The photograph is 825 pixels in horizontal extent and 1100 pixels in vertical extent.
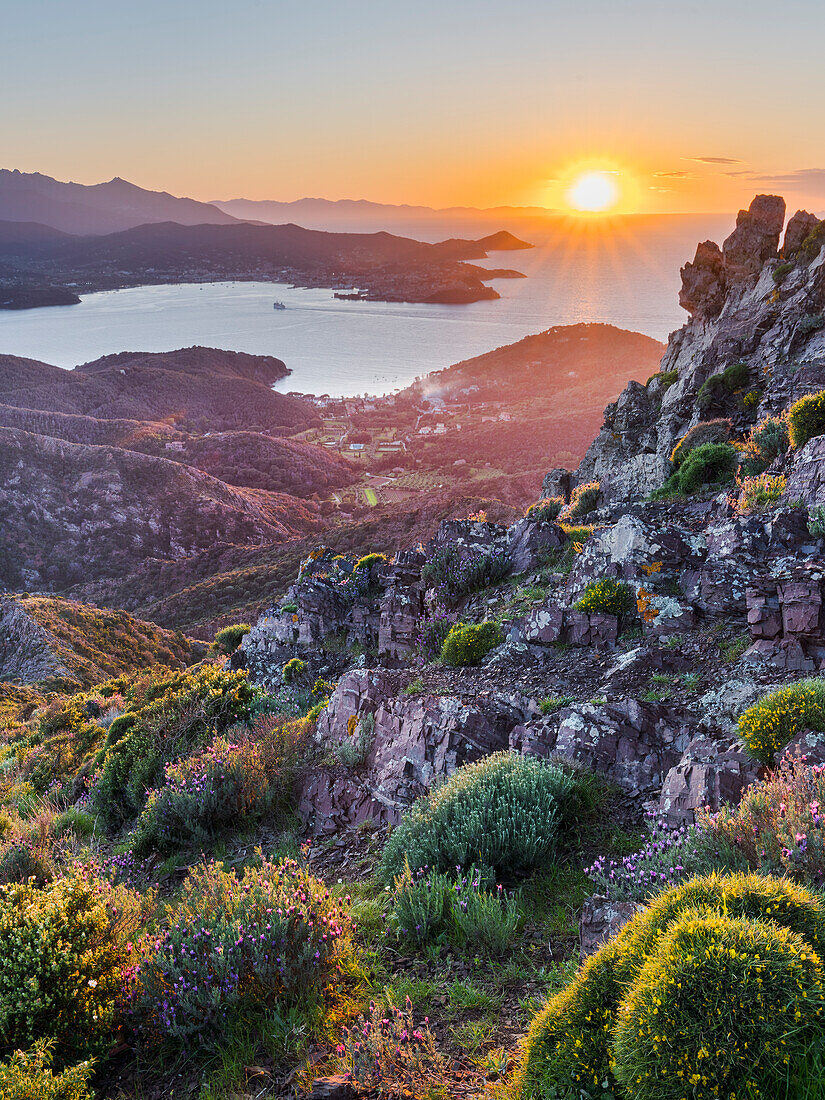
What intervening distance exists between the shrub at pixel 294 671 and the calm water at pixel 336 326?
10868 centimetres

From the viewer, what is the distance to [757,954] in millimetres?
2365

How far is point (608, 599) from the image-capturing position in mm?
8109

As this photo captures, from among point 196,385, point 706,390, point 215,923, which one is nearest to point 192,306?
point 196,385

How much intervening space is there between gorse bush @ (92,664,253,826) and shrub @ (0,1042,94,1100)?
230 inches

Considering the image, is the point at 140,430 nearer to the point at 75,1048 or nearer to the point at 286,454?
the point at 286,454

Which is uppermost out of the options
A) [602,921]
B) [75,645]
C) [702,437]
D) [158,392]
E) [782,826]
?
[158,392]

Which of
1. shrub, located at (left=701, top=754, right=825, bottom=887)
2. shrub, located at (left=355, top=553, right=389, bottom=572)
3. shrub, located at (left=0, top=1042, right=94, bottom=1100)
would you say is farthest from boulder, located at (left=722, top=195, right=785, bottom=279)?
shrub, located at (left=0, top=1042, right=94, bottom=1100)

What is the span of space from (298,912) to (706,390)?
60.7 ft

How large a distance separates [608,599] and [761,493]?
3.32 metres

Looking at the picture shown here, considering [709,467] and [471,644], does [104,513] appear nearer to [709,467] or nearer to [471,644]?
[709,467]

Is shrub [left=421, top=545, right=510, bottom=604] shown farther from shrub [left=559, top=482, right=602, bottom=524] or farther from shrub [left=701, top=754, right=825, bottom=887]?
shrub [left=701, top=754, right=825, bottom=887]

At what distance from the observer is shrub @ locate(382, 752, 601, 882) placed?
4.79 m

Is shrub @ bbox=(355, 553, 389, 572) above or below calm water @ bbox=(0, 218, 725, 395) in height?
below

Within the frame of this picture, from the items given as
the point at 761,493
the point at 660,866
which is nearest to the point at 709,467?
the point at 761,493
